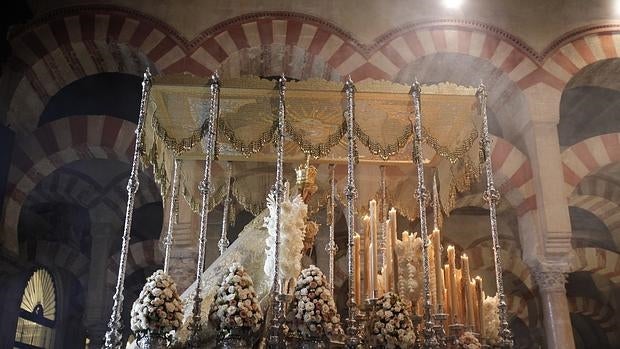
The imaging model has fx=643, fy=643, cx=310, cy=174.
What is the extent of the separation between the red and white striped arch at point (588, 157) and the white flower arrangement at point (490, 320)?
6.51 feet

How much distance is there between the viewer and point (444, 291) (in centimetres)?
527

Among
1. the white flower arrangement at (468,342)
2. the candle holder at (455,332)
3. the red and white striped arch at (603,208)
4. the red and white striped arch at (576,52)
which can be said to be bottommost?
the white flower arrangement at (468,342)

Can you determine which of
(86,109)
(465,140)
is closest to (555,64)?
(465,140)

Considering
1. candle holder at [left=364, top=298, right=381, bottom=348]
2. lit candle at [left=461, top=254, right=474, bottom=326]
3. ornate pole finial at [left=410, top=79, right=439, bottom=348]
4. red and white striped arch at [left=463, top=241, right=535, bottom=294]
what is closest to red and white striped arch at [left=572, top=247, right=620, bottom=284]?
red and white striped arch at [left=463, top=241, right=535, bottom=294]

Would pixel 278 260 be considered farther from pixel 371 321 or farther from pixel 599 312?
pixel 599 312

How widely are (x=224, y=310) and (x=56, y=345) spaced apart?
7141mm

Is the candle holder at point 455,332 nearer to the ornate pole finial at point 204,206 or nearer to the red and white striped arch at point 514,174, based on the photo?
the ornate pole finial at point 204,206

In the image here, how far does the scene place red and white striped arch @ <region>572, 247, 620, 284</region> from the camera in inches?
406

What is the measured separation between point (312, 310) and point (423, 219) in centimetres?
106

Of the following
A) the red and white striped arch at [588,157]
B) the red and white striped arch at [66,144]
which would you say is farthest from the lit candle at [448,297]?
the red and white striped arch at [66,144]

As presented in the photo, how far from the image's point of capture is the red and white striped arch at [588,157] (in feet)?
23.6

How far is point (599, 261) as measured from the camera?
10336 millimetres

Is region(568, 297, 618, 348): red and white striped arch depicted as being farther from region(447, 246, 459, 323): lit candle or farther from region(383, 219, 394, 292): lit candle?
region(383, 219, 394, 292): lit candle

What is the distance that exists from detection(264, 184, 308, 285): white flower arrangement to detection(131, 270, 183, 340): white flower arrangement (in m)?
0.81
